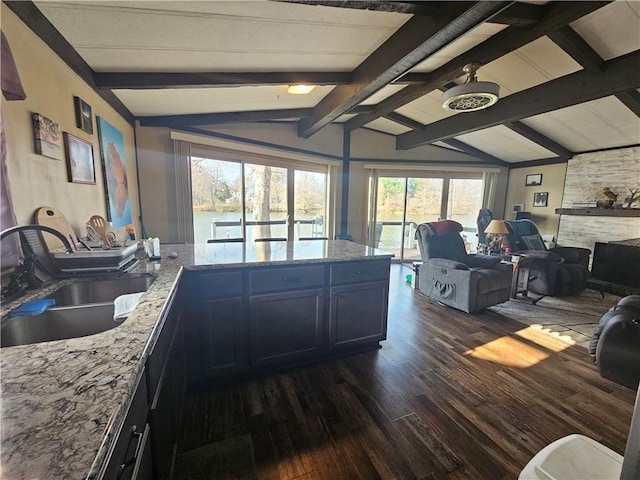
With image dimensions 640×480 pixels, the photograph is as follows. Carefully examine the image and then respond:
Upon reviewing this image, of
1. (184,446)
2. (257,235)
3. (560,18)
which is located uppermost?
(560,18)

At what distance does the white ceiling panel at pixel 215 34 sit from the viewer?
5.21 ft

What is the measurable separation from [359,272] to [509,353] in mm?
1578

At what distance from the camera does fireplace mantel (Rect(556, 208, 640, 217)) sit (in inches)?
178

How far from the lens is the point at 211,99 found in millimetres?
3174

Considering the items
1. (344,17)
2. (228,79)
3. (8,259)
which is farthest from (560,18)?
(8,259)

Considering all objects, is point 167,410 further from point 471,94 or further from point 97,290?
point 471,94

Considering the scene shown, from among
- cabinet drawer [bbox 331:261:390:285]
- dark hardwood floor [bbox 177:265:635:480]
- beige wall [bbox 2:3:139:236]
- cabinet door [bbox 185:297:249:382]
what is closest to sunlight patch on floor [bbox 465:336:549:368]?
dark hardwood floor [bbox 177:265:635:480]

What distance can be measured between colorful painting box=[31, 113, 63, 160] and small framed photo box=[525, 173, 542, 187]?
7711 millimetres

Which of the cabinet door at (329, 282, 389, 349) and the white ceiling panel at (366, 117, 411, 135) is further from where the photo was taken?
the white ceiling panel at (366, 117, 411, 135)

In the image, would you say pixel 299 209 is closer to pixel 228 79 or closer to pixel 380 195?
pixel 380 195

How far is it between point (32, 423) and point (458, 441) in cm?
187

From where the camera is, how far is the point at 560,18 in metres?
2.18

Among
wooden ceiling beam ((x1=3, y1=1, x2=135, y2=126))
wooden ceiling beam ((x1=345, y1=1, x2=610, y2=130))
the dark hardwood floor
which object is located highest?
wooden ceiling beam ((x1=345, y1=1, x2=610, y2=130))

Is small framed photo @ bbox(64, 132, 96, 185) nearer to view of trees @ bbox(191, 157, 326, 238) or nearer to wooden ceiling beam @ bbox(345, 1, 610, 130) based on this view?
view of trees @ bbox(191, 157, 326, 238)
